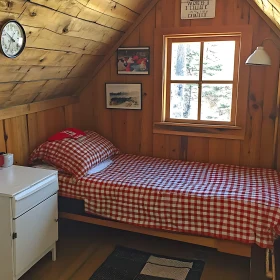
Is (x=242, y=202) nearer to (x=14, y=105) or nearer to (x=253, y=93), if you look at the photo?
(x=253, y=93)

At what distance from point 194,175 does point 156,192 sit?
49 centimetres

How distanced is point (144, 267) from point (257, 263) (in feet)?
2.54

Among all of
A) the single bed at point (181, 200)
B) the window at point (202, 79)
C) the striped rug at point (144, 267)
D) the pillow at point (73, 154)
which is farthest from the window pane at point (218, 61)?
the striped rug at point (144, 267)

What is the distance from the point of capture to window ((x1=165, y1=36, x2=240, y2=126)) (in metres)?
3.11

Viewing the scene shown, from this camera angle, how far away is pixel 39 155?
2.94 m

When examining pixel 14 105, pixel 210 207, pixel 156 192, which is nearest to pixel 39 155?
pixel 14 105

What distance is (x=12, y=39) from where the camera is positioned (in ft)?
6.76

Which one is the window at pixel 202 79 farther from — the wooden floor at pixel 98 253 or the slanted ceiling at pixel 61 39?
the wooden floor at pixel 98 253

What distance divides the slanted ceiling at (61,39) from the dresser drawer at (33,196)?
0.72 metres

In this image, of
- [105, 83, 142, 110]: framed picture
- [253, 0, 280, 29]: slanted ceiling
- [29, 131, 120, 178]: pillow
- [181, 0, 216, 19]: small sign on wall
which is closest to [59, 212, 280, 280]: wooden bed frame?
[29, 131, 120, 178]: pillow

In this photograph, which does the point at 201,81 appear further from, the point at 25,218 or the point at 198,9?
the point at 25,218

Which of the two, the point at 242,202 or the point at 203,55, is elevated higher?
the point at 203,55

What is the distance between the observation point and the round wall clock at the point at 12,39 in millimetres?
1975

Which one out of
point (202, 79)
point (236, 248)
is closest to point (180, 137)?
point (202, 79)
